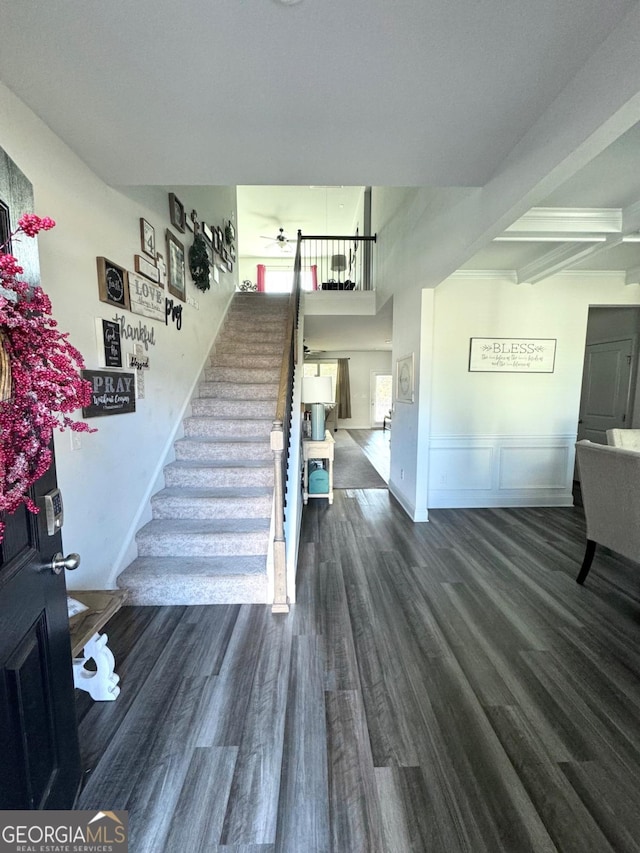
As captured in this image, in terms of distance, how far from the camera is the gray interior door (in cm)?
444

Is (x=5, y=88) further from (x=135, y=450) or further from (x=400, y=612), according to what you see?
(x=400, y=612)

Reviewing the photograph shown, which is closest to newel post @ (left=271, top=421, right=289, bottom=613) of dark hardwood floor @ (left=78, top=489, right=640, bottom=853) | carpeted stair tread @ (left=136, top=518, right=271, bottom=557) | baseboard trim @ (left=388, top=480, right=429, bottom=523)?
dark hardwood floor @ (left=78, top=489, right=640, bottom=853)

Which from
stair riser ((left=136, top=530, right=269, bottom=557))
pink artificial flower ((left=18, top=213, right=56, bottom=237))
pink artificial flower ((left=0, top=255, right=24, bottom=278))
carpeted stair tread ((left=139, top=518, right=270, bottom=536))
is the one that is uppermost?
pink artificial flower ((left=18, top=213, right=56, bottom=237))

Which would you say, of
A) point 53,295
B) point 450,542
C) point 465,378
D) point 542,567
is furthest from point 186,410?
point 542,567

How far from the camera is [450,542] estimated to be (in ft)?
10.2

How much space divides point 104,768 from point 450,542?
2.73m

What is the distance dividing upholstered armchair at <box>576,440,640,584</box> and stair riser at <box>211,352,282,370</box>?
3.07 m

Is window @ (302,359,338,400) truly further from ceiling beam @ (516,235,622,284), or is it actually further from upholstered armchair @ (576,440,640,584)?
upholstered armchair @ (576,440,640,584)

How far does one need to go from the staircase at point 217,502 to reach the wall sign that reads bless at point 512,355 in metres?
2.32

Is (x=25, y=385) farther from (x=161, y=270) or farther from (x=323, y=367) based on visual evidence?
(x=323, y=367)

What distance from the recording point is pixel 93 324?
1.99m

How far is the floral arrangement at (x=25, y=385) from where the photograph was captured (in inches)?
27.6

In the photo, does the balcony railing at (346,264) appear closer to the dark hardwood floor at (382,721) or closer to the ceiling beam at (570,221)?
the ceiling beam at (570,221)

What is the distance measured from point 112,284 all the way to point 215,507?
167cm
